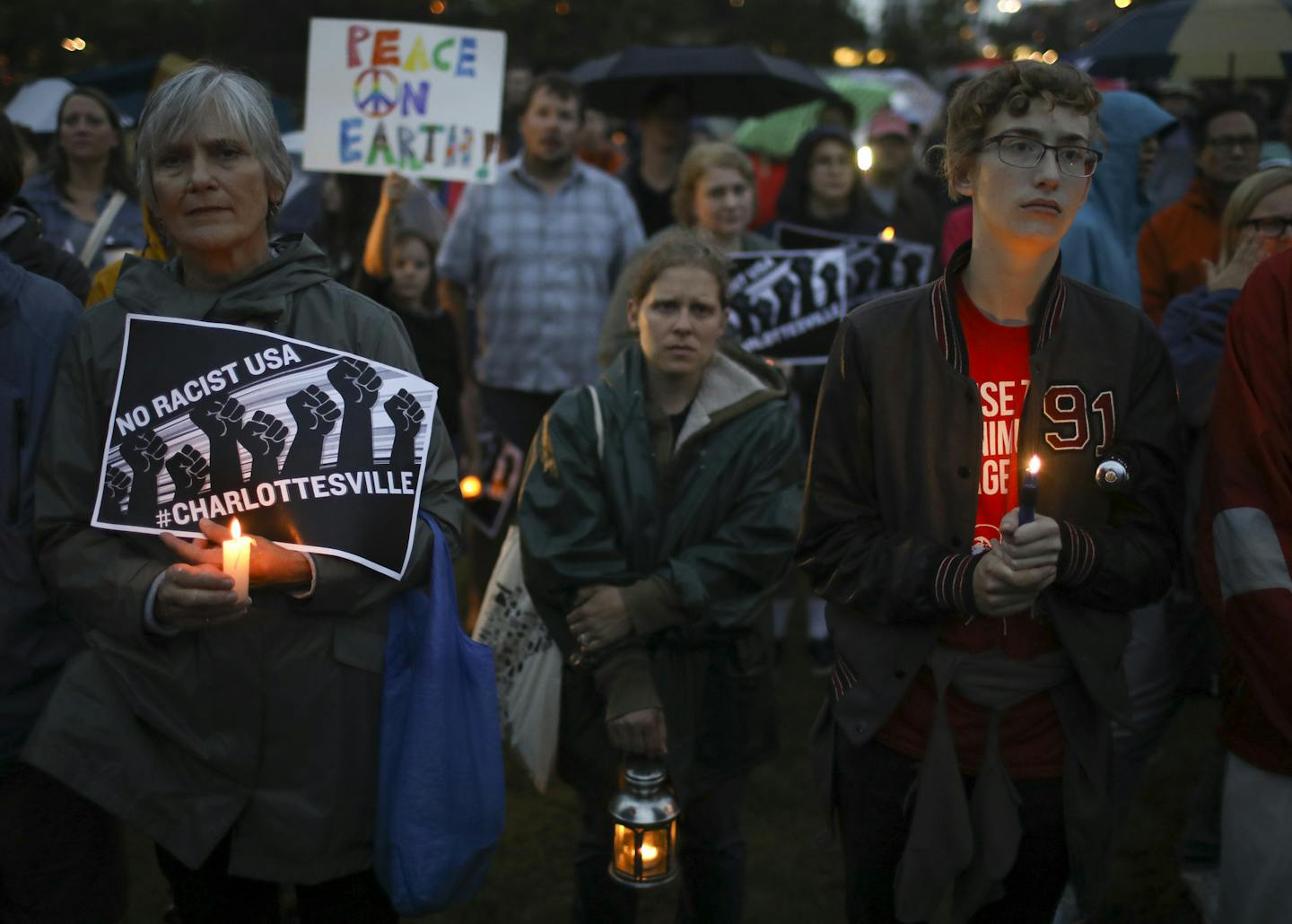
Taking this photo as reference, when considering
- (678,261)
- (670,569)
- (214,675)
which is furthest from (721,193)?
(214,675)

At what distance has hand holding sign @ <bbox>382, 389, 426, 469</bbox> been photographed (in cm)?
230

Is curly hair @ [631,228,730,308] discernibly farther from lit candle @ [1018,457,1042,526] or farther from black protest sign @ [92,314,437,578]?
lit candle @ [1018,457,1042,526]

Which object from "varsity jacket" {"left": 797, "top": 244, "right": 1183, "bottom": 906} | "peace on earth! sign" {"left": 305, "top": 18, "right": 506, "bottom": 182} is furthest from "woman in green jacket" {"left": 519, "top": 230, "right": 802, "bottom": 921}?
"peace on earth! sign" {"left": 305, "top": 18, "right": 506, "bottom": 182}

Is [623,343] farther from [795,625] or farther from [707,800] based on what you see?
[795,625]

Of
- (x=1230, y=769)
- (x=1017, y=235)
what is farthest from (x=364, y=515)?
(x=1230, y=769)

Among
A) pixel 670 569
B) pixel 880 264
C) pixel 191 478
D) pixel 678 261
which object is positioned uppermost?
pixel 880 264

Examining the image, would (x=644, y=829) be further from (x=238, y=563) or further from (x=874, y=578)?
Answer: (x=238, y=563)

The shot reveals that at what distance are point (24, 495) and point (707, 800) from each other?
173 centimetres

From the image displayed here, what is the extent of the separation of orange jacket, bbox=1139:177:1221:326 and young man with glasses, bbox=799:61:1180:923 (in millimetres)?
2687

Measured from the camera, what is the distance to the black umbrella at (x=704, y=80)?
282 inches

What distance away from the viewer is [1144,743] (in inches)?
137

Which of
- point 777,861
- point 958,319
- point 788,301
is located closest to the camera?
point 958,319

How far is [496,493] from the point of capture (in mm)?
5352

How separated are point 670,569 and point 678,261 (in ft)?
2.75
